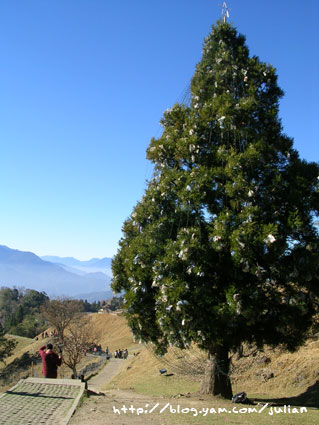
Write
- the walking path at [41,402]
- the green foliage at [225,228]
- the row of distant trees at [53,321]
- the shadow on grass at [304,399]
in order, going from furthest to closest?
the row of distant trees at [53,321]
the shadow on grass at [304,399]
the green foliage at [225,228]
the walking path at [41,402]

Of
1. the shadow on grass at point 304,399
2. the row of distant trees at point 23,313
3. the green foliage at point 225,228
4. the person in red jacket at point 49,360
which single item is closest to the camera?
the green foliage at point 225,228

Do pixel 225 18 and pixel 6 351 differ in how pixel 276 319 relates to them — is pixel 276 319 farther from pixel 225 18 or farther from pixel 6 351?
pixel 6 351

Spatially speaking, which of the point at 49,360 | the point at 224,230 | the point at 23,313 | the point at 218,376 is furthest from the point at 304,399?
the point at 23,313

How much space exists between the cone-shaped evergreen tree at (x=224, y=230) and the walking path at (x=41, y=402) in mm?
3182

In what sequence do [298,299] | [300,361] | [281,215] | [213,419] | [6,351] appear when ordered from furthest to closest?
A: [6,351] < [300,361] < [281,215] < [298,299] < [213,419]

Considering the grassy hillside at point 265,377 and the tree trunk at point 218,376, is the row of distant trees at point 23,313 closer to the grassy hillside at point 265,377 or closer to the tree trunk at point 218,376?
the grassy hillside at point 265,377

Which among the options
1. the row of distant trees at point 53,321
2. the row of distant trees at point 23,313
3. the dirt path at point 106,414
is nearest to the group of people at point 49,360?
the dirt path at point 106,414

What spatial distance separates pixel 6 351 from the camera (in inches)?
1975

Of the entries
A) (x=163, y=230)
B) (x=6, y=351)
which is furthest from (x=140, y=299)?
(x=6, y=351)

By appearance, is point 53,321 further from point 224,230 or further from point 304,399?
point 224,230

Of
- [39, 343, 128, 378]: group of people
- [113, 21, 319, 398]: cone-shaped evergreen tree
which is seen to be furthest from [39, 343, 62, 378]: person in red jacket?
[113, 21, 319, 398]: cone-shaped evergreen tree

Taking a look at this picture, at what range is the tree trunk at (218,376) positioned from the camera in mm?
13391

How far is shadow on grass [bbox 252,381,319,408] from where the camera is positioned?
13.8 m

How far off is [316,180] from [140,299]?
282 inches
